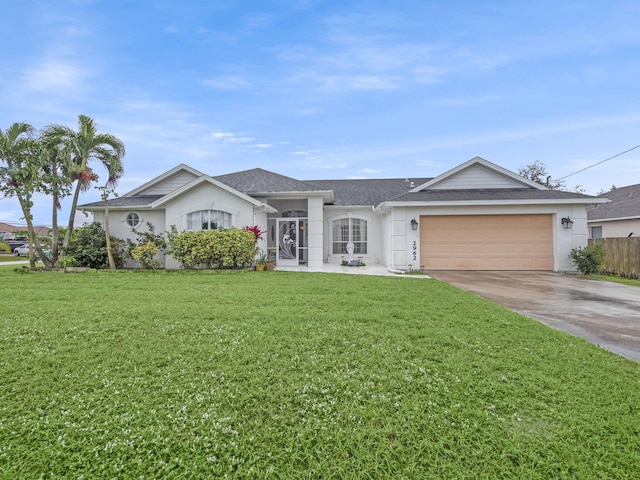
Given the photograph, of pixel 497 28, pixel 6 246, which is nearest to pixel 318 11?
pixel 497 28

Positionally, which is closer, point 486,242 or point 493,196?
point 486,242

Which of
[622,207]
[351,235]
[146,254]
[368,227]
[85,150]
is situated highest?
[85,150]

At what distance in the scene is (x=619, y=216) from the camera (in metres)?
17.9

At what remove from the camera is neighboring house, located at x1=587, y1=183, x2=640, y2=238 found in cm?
1727

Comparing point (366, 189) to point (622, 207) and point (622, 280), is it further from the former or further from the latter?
point (622, 207)

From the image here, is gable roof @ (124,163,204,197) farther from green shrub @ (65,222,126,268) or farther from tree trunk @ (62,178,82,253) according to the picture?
green shrub @ (65,222,126,268)

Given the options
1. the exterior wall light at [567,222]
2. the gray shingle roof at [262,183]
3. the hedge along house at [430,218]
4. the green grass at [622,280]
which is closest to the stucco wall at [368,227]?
the hedge along house at [430,218]

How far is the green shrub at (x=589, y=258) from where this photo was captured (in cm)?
1187

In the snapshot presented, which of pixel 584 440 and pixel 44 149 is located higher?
pixel 44 149

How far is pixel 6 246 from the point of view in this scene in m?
28.2

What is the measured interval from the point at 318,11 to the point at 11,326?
13.4 meters

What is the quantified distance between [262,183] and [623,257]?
1612cm

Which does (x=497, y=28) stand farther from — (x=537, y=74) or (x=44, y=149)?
(x=44, y=149)

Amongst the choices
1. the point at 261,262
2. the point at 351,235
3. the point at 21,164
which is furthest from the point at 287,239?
the point at 21,164
